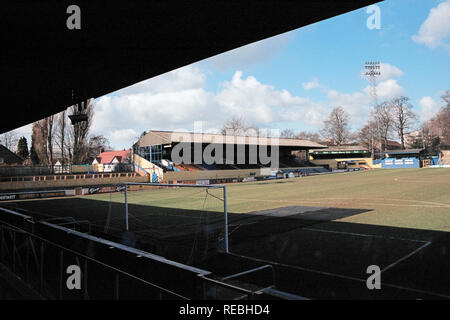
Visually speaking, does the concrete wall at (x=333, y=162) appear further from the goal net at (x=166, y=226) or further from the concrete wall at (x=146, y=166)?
the goal net at (x=166, y=226)

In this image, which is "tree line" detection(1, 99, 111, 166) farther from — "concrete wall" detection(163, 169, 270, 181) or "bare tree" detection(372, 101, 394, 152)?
"bare tree" detection(372, 101, 394, 152)

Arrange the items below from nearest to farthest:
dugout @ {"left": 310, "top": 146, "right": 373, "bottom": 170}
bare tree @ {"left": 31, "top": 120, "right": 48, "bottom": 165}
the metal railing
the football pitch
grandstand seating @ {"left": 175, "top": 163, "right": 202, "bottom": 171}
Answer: the metal railing < the football pitch < grandstand seating @ {"left": 175, "top": 163, "right": 202, "bottom": 171} < bare tree @ {"left": 31, "top": 120, "right": 48, "bottom": 165} < dugout @ {"left": 310, "top": 146, "right": 373, "bottom": 170}

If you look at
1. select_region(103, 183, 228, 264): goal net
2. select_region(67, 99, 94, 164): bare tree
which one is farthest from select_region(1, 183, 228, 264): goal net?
select_region(67, 99, 94, 164): bare tree

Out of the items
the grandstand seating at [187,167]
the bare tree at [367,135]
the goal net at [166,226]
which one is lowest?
the goal net at [166,226]

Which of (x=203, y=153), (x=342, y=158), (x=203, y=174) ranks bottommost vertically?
(x=203, y=174)

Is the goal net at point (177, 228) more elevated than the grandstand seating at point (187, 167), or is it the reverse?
the grandstand seating at point (187, 167)

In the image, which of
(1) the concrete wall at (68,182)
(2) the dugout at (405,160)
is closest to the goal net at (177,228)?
(1) the concrete wall at (68,182)

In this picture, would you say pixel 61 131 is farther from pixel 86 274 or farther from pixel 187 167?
pixel 86 274

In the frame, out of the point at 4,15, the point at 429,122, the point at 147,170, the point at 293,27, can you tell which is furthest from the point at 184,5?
the point at 429,122

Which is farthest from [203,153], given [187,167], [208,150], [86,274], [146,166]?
[86,274]
